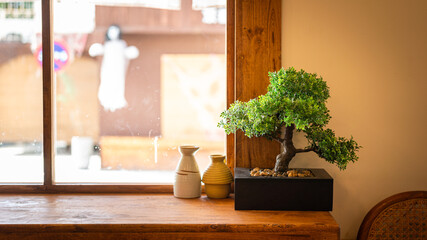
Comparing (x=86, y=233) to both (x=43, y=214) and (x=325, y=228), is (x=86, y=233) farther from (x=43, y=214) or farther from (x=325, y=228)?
(x=325, y=228)

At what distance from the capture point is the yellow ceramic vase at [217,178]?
2.15 meters

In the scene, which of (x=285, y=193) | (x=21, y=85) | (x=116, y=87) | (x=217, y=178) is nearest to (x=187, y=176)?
(x=217, y=178)

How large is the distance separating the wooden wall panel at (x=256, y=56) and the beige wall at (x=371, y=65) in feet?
0.23

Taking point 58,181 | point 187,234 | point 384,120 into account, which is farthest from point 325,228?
point 58,181

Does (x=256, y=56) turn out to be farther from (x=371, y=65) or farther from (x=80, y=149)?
(x=80, y=149)

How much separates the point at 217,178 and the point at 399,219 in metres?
1.00

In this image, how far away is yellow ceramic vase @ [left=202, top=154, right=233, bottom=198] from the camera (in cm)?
215

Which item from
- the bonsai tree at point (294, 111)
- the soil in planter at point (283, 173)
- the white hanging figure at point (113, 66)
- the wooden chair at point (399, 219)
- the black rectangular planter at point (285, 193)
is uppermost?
the white hanging figure at point (113, 66)

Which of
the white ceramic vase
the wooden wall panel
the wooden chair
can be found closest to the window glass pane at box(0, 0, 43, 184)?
the white ceramic vase

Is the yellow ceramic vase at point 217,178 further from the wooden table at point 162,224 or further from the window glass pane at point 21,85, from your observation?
the window glass pane at point 21,85

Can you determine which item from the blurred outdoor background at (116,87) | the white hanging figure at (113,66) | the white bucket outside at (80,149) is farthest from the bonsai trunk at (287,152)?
the white bucket outside at (80,149)

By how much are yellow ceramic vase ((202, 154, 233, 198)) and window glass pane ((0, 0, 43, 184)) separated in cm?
Result: 103

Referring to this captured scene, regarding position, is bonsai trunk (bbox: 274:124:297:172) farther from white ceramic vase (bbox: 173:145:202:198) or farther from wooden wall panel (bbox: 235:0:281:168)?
white ceramic vase (bbox: 173:145:202:198)

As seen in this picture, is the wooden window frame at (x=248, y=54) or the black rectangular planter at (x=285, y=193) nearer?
the black rectangular planter at (x=285, y=193)
